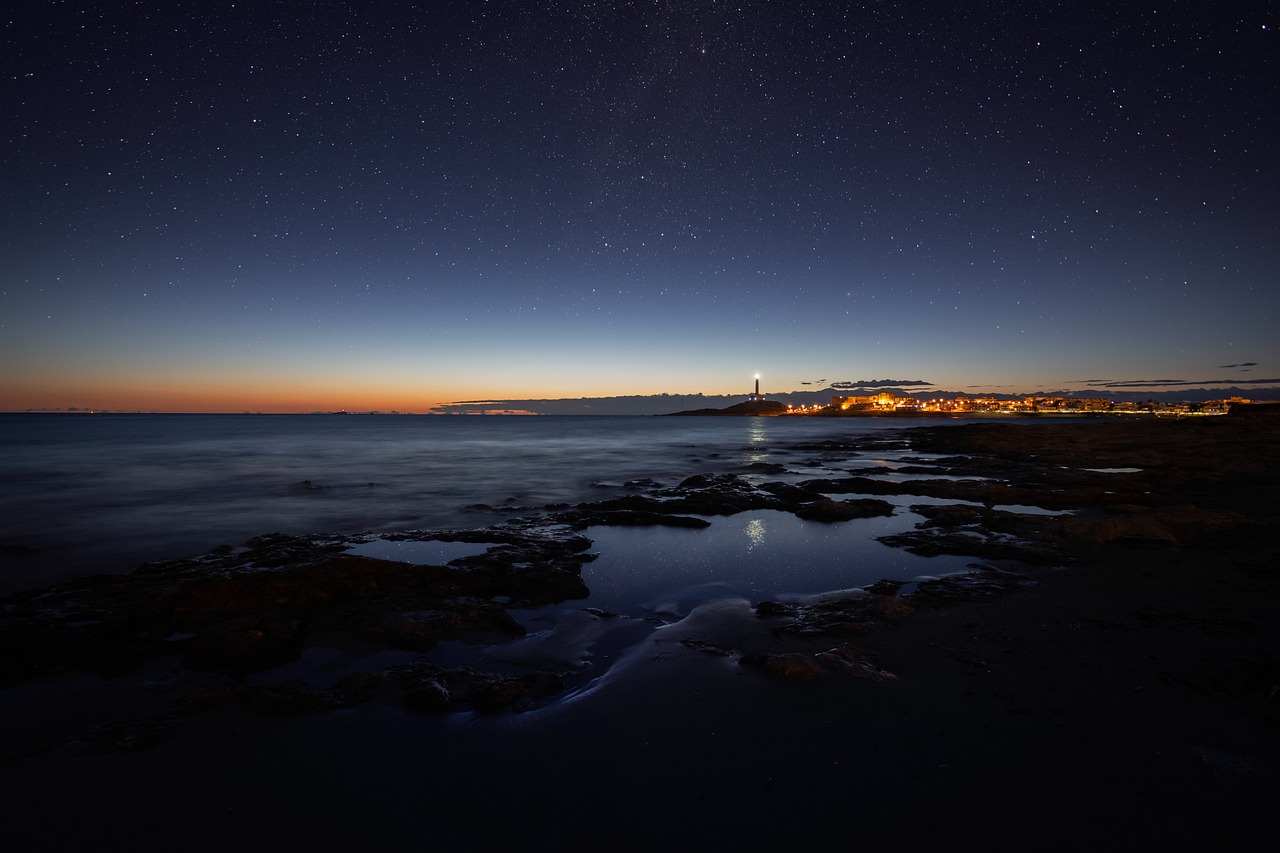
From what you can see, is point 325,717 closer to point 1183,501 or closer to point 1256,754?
point 1256,754

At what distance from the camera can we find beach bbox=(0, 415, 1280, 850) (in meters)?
3.79

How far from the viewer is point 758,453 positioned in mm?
40188

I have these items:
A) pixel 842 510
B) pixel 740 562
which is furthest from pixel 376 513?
pixel 842 510

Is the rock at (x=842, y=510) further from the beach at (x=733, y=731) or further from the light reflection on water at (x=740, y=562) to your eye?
the beach at (x=733, y=731)

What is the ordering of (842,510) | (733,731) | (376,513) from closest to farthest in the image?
(733,731) < (842,510) < (376,513)

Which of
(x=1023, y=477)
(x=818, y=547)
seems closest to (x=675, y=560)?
(x=818, y=547)

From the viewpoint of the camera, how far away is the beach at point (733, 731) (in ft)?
12.4

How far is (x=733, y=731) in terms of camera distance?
4770mm

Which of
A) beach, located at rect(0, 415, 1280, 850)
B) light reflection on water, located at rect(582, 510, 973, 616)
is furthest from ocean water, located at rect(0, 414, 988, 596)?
beach, located at rect(0, 415, 1280, 850)

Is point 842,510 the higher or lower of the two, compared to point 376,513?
higher

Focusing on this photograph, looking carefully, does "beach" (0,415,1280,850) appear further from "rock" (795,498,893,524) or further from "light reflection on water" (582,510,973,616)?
"rock" (795,498,893,524)

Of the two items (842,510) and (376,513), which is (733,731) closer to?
(842,510)

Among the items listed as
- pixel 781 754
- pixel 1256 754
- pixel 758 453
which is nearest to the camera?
pixel 1256 754

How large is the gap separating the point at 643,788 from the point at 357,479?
1014 inches
